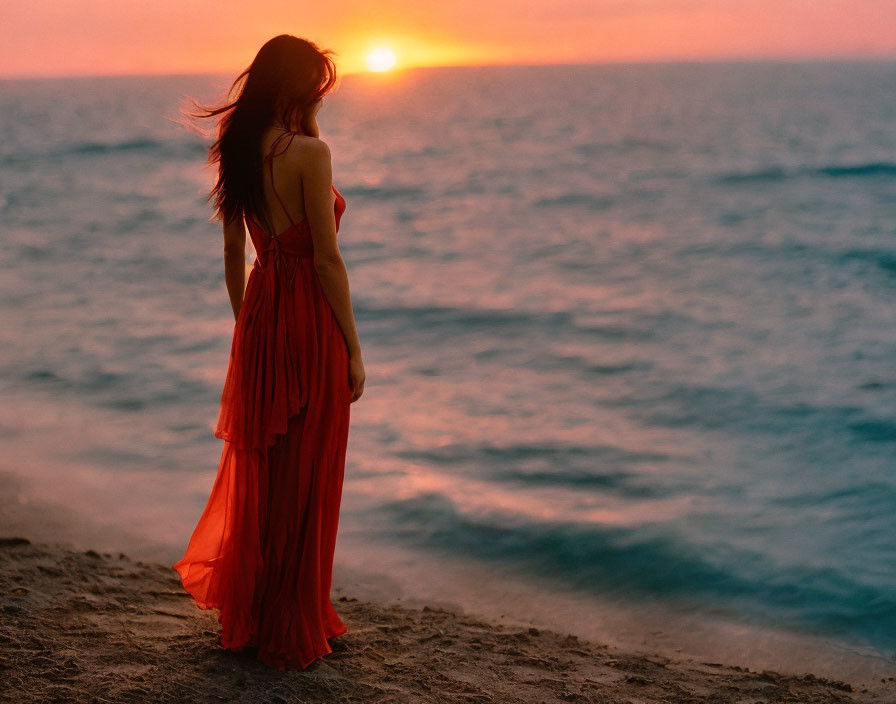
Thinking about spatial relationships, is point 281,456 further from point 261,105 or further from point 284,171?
point 261,105

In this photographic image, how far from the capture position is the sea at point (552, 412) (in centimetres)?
468

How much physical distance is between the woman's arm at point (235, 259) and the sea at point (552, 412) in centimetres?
33

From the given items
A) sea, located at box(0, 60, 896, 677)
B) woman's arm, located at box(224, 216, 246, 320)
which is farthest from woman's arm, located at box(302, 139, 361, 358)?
sea, located at box(0, 60, 896, 677)

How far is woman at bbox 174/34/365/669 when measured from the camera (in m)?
2.71

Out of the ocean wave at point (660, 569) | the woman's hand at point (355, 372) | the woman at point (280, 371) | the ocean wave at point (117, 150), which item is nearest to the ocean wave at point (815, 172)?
the ocean wave at point (117, 150)

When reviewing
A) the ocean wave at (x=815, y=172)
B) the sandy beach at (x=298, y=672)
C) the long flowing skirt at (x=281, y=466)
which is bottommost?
the sandy beach at (x=298, y=672)

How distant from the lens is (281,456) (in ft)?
9.81

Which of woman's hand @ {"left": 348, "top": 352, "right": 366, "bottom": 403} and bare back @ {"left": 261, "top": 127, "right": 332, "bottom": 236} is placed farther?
woman's hand @ {"left": 348, "top": 352, "right": 366, "bottom": 403}

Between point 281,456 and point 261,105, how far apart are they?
3.70 ft

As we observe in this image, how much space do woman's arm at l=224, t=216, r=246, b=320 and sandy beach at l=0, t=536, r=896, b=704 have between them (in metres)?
1.20

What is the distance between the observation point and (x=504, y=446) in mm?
6625

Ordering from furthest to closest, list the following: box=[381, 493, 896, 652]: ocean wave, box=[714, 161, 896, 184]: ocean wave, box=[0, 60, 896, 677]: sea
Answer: box=[714, 161, 896, 184]: ocean wave, box=[0, 60, 896, 677]: sea, box=[381, 493, 896, 652]: ocean wave

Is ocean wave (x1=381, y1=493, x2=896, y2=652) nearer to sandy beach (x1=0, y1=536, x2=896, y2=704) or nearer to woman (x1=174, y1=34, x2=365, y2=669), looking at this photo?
sandy beach (x1=0, y1=536, x2=896, y2=704)

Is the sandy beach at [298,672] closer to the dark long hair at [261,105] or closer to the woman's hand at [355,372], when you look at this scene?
the woman's hand at [355,372]
